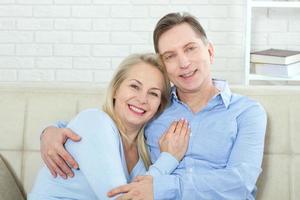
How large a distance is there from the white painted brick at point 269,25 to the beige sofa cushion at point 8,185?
1.79 m

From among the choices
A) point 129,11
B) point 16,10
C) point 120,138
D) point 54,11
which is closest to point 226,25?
point 129,11

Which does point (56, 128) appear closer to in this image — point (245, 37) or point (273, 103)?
point (273, 103)

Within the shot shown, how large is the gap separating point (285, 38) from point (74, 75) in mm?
1283

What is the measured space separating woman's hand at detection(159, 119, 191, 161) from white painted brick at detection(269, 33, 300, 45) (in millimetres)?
1512

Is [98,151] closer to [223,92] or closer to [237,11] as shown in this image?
[223,92]

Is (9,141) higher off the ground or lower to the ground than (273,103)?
lower

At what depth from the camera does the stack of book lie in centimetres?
262

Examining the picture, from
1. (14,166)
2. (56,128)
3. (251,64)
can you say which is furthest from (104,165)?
(251,64)

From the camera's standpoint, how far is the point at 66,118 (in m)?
1.77

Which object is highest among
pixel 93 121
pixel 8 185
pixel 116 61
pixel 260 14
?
pixel 260 14

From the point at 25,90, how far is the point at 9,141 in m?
0.19

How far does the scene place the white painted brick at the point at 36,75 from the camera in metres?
3.05

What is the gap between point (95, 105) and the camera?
1773 millimetres

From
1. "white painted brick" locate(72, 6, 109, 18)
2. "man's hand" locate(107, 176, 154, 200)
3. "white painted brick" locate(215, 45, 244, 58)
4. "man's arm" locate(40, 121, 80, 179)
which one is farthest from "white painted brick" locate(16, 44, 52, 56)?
"man's hand" locate(107, 176, 154, 200)
